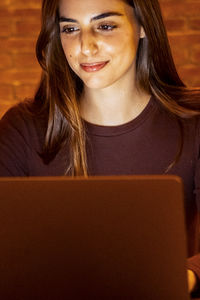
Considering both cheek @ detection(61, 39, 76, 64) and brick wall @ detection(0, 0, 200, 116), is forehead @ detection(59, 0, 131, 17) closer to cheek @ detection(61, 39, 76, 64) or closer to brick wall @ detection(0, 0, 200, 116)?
cheek @ detection(61, 39, 76, 64)

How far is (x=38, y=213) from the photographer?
2.79 feet

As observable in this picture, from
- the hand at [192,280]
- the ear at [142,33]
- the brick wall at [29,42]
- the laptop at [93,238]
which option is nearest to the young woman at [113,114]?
the ear at [142,33]

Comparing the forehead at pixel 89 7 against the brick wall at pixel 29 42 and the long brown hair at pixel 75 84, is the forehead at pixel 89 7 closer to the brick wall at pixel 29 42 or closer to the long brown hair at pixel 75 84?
the long brown hair at pixel 75 84

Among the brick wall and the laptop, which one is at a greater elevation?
the brick wall

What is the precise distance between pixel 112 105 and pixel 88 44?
21 centimetres

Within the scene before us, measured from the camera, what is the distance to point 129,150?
154 centimetres

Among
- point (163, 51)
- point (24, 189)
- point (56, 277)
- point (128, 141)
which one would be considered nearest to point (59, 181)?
point (24, 189)

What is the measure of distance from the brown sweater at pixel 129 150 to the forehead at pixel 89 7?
0.92 ft

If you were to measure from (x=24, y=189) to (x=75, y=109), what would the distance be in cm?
76

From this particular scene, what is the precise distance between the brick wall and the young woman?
3.47ft

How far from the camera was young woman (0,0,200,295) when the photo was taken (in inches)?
59.0

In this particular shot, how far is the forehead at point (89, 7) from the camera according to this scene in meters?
1.44

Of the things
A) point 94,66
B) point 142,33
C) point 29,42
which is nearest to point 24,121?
point 94,66

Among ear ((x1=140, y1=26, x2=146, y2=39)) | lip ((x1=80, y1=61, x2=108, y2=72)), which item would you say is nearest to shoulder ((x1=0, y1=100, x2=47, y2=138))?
lip ((x1=80, y1=61, x2=108, y2=72))
